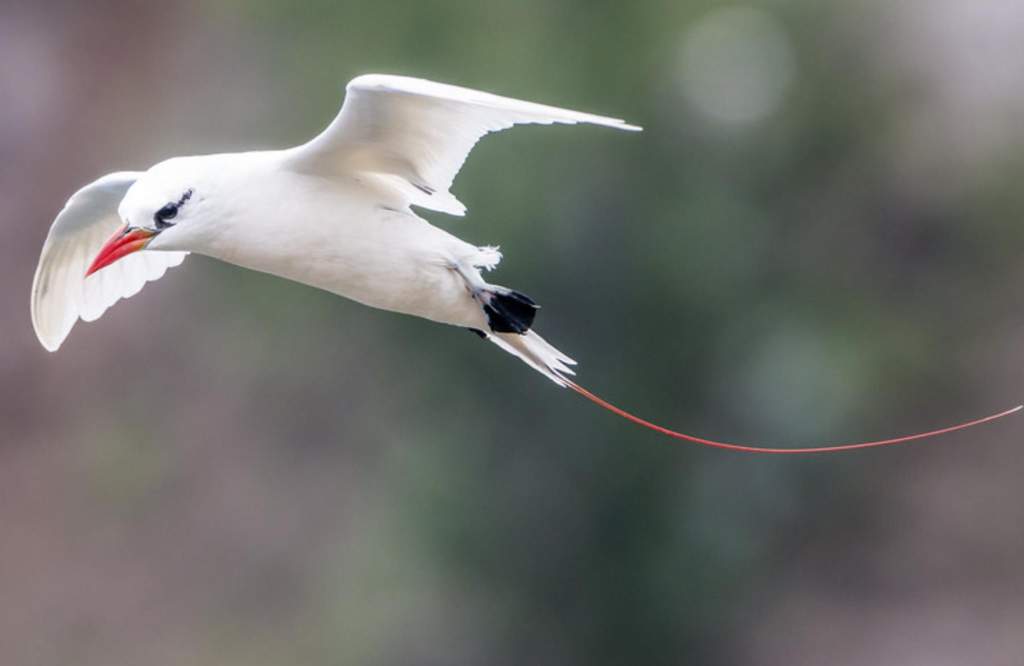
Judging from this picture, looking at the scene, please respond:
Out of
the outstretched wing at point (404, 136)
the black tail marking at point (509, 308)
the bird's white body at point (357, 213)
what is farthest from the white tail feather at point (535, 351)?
the outstretched wing at point (404, 136)

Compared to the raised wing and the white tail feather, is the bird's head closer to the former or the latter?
the white tail feather

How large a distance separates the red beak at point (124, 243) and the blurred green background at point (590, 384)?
17.4 ft

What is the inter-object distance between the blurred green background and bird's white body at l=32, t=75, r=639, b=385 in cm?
497

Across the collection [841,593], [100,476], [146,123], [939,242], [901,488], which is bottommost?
[100,476]

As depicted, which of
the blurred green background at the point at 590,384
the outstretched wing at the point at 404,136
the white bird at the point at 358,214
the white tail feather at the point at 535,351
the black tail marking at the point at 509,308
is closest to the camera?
the outstretched wing at the point at 404,136

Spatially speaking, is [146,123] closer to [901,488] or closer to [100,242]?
[901,488]

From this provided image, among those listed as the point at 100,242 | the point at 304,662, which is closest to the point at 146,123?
the point at 304,662

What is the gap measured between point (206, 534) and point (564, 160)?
328 centimetres

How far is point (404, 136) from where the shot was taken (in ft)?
13.3

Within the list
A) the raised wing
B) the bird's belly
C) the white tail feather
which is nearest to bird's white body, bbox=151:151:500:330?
the bird's belly

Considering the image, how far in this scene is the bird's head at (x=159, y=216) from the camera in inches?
151

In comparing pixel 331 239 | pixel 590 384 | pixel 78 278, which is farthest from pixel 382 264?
pixel 590 384

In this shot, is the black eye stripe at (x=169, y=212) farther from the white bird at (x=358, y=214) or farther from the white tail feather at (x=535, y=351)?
the white tail feather at (x=535, y=351)

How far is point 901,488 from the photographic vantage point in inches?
418
